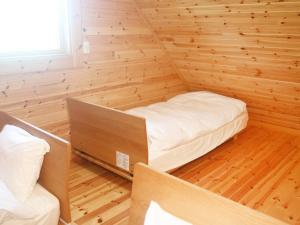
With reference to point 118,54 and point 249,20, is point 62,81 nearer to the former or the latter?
point 118,54

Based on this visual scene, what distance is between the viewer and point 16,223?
4.88 feet

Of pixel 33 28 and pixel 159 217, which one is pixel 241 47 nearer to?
pixel 33 28

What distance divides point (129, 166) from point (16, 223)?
3.35 ft

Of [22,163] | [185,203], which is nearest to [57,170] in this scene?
[22,163]

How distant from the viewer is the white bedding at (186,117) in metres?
2.46

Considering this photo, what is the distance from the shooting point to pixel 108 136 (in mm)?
2438

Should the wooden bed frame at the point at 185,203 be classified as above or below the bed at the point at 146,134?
above

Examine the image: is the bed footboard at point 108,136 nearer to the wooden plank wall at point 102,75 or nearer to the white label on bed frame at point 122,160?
the white label on bed frame at point 122,160

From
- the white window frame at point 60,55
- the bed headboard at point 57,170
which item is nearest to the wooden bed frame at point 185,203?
the bed headboard at point 57,170

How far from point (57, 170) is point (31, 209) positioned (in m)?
0.24

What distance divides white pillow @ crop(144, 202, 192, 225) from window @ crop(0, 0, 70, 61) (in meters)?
1.85

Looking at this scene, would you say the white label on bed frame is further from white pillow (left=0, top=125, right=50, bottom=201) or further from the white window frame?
the white window frame

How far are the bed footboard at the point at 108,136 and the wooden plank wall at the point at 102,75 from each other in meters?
0.22

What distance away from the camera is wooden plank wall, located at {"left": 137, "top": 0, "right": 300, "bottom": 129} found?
249 cm
